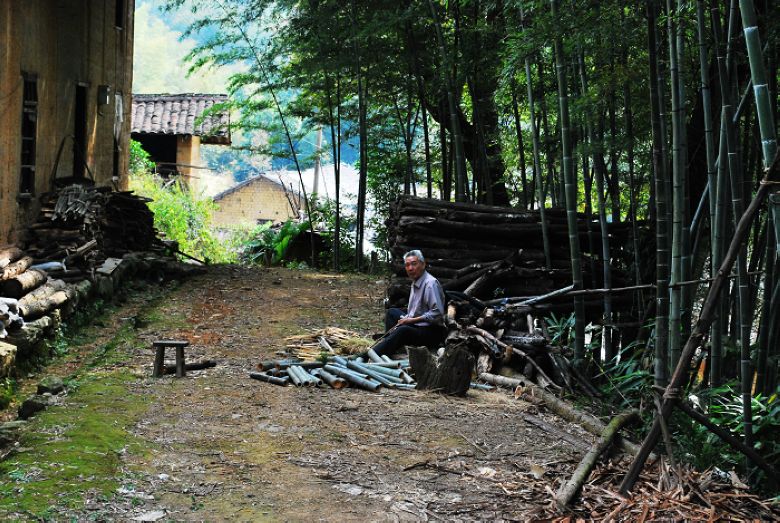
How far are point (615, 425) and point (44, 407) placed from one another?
3.64 meters

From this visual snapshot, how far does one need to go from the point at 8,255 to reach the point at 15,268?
3.04ft

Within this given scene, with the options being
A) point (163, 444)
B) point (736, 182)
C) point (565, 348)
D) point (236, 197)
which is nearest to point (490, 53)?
point (565, 348)

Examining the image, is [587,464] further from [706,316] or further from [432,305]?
[432,305]

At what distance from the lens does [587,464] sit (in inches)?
183

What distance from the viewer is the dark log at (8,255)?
9260 millimetres

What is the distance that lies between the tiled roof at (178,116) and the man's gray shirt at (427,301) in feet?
45.1

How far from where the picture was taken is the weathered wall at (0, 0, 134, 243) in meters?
11.3

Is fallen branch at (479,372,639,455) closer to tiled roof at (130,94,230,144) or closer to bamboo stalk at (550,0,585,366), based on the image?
bamboo stalk at (550,0,585,366)

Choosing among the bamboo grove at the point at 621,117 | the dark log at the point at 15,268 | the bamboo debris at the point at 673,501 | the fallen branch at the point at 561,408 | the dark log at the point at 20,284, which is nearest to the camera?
the bamboo debris at the point at 673,501

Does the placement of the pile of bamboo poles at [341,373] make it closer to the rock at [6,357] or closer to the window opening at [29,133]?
the rock at [6,357]

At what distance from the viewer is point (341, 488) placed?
462 centimetres

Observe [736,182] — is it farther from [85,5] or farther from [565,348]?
[85,5]

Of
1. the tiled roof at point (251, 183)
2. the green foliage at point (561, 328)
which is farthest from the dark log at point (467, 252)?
the tiled roof at point (251, 183)

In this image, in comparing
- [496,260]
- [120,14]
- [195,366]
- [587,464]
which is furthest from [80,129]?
[587,464]
